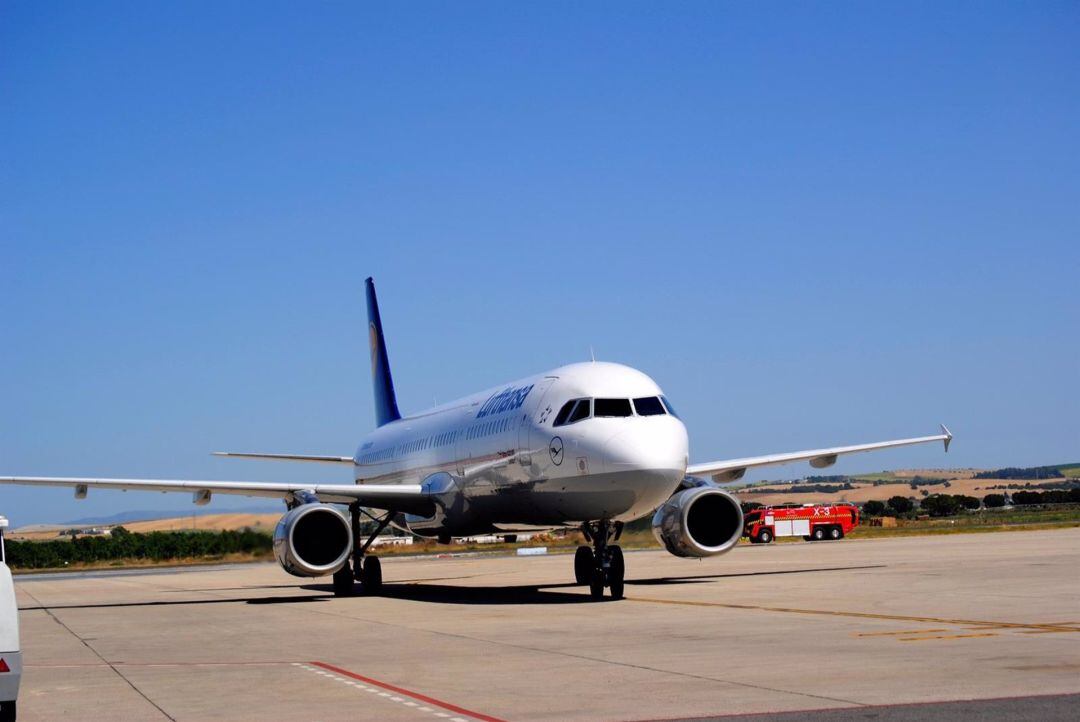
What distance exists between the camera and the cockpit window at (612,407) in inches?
904

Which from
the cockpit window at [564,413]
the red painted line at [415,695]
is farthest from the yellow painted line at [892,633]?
the cockpit window at [564,413]

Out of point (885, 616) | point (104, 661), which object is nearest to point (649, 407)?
point (885, 616)

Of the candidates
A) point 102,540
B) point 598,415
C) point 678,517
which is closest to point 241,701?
point 598,415

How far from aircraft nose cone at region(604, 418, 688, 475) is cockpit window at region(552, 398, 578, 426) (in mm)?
1314

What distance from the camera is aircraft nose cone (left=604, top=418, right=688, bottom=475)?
22.1 metres

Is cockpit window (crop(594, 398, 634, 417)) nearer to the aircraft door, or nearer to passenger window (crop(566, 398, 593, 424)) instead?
passenger window (crop(566, 398, 593, 424))

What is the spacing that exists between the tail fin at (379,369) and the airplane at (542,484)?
861 cm

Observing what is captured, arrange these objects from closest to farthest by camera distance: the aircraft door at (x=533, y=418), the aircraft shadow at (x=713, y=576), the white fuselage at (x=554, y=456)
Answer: the white fuselage at (x=554, y=456), the aircraft door at (x=533, y=418), the aircraft shadow at (x=713, y=576)

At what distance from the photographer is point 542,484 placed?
24000 mm

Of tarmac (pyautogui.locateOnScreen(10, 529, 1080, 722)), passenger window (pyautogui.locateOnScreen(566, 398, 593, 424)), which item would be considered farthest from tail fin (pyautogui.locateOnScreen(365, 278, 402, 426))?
passenger window (pyautogui.locateOnScreen(566, 398, 593, 424))

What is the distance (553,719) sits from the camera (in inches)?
396

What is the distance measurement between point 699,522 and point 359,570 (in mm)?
9117

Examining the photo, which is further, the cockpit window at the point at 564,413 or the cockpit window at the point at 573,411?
the cockpit window at the point at 564,413

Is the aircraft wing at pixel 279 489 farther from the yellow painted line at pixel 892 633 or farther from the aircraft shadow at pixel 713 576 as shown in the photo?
the yellow painted line at pixel 892 633
